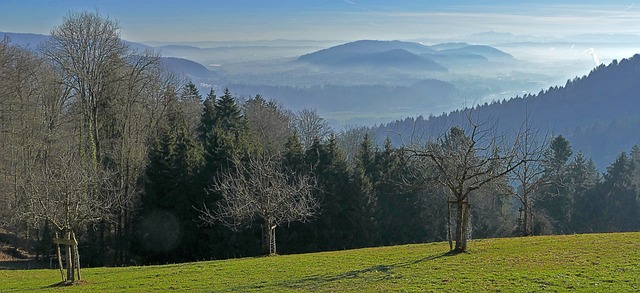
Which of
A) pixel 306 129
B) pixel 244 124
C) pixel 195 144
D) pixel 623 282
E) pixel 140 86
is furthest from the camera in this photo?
pixel 306 129

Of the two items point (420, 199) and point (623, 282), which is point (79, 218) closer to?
point (623, 282)

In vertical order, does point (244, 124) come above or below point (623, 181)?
above

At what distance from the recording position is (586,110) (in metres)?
171

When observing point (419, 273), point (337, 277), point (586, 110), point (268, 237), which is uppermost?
point (586, 110)

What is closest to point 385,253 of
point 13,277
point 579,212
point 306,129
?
point 13,277

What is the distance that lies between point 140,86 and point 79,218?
90.7 feet

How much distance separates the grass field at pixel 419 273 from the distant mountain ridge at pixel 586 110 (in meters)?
117

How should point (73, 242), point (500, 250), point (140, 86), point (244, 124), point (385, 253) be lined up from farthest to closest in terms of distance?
point (244, 124)
point (140, 86)
point (385, 253)
point (500, 250)
point (73, 242)

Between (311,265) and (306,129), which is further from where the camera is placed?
(306,129)

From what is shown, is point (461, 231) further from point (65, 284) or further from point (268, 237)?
point (65, 284)

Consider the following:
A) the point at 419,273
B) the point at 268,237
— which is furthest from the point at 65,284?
the point at 419,273

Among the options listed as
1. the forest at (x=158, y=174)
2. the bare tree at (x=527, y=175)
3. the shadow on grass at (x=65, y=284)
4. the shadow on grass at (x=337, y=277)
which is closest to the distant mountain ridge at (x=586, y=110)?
the forest at (x=158, y=174)

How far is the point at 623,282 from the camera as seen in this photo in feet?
48.2

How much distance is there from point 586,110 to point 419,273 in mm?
171962
